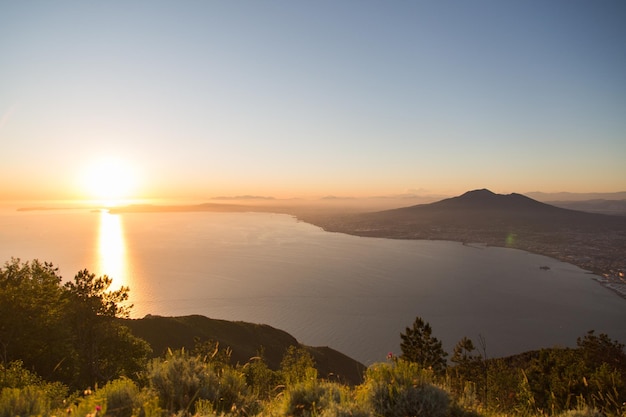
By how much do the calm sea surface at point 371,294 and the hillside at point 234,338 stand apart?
14333 mm

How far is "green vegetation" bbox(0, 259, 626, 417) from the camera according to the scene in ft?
16.2

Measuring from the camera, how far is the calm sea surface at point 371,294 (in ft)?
285

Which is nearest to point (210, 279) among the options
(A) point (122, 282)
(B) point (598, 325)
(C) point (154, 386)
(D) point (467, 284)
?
(A) point (122, 282)

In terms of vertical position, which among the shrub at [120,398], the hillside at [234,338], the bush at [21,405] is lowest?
the hillside at [234,338]

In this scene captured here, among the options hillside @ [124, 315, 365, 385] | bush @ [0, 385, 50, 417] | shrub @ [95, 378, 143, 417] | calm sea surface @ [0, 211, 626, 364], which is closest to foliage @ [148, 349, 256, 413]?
shrub @ [95, 378, 143, 417]

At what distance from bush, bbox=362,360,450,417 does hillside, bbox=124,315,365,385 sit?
51877 mm

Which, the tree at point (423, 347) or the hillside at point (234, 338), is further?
the hillside at point (234, 338)

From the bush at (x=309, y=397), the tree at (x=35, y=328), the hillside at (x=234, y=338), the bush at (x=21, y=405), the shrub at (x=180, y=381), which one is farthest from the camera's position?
the hillside at (x=234, y=338)

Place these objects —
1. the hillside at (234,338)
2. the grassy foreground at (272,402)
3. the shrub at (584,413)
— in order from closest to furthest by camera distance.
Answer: the grassy foreground at (272,402), the shrub at (584,413), the hillside at (234,338)

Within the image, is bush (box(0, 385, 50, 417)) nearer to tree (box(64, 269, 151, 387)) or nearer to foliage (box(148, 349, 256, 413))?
foliage (box(148, 349, 256, 413))

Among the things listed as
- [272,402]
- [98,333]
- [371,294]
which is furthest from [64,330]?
[371,294]

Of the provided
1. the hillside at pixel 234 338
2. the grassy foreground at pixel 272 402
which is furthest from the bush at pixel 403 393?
the hillside at pixel 234 338

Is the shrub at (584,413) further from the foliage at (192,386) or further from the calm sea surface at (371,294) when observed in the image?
the calm sea surface at (371,294)

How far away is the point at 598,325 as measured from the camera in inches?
3455
